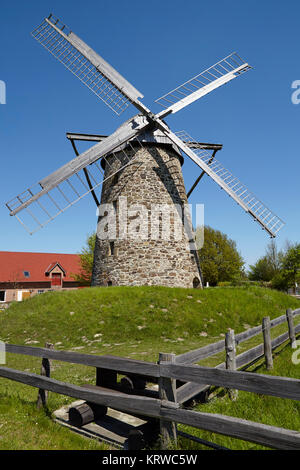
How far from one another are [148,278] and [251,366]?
34.7 feet

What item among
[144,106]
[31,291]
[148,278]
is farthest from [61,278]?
[144,106]

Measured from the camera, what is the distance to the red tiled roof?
129 ft

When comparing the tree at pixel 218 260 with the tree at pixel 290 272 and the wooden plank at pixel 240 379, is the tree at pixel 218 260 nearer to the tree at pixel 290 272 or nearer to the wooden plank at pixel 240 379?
the tree at pixel 290 272

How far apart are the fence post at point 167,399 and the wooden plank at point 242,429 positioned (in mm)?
155

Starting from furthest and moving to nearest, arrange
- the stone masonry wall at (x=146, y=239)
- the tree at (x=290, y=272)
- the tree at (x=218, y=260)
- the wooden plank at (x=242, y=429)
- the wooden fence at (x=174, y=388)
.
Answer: the tree at (x=218, y=260)
the tree at (x=290, y=272)
the stone masonry wall at (x=146, y=239)
the wooden fence at (x=174, y=388)
the wooden plank at (x=242, y=429)

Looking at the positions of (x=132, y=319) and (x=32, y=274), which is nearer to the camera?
(x=132, y=319)

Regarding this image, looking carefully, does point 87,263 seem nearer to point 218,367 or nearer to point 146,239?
point 146,239

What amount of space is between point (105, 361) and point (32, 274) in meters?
39.5

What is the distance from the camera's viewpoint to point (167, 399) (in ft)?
13.0

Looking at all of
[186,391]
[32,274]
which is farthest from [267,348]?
[32,274]

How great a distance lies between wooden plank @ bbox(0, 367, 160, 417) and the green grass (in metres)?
3.04

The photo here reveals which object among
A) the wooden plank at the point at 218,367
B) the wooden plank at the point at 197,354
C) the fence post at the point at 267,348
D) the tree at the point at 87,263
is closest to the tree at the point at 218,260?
the tree at the point at 87,263

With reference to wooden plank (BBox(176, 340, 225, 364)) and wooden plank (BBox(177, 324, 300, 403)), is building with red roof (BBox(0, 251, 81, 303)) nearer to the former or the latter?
wooden plank (BBox(177, 324, 300, 403))

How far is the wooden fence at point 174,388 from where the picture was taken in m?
3.10
